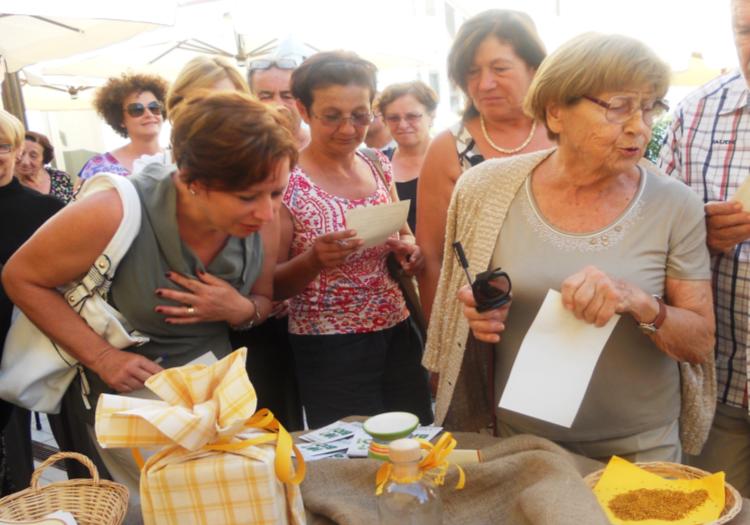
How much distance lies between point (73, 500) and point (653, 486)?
1.08 metres

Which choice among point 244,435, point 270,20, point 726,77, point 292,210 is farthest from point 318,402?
point 270,20

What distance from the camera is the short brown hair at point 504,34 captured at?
214cm

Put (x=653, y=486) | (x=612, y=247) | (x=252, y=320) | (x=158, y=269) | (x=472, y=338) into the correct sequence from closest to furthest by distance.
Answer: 1. (x=653, y=486)
2. (x=612, y=247)
3. (x=158, y=269)
4. (x=472, y=338)
5. (x=252, y=320)

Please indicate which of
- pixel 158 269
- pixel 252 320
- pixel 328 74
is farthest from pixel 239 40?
pixel 158 269

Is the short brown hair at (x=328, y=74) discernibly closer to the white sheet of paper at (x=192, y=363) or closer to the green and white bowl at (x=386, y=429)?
the white sheet of paper at (x=192, y=363)

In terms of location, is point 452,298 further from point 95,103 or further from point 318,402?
point 95,103

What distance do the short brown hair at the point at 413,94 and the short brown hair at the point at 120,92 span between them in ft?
5.24

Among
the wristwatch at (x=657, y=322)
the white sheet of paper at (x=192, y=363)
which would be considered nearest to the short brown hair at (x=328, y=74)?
the white sheet of paper at (x=192, y=363)

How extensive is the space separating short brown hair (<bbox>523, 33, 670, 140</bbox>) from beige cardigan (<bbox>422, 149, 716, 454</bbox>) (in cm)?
25

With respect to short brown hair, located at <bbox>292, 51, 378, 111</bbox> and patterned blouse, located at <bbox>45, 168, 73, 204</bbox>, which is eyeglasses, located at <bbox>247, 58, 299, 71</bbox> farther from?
patterned blouse, located at <bbox>45, 168, 73, 204</bbox>

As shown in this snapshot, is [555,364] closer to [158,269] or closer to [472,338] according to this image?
[472,338]

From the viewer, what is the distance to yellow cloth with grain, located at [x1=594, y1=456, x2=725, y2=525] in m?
1.15

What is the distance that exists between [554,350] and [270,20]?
5844 millimetres

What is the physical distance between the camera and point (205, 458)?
1102 mm
